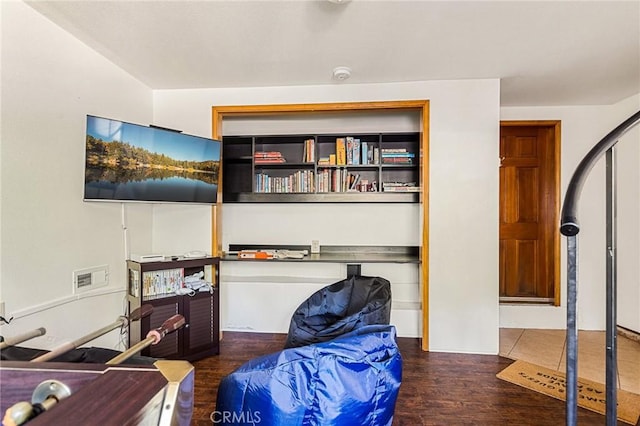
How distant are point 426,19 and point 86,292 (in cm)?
289

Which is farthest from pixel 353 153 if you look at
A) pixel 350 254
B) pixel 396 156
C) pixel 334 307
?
pixel 334 307

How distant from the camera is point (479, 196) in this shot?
2.78 m

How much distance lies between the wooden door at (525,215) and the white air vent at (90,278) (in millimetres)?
3914

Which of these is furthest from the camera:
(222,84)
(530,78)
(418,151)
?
(418,151)

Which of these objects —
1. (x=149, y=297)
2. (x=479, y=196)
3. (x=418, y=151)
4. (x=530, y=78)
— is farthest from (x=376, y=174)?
(x=149, y=297)

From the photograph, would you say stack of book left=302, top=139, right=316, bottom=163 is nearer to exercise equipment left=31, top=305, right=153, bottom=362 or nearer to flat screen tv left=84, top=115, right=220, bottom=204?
flat screen tv left=84, top=115, right=220, bottom=204

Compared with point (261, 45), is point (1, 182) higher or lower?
lower

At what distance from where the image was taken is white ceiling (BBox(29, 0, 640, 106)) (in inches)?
72.0

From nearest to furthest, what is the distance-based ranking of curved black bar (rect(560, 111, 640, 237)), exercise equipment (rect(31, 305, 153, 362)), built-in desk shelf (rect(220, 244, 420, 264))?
exercise equipment (rect(31, 305, 153, 362))
curved black bar (rect(560, 111, 640, 237))
built-in desk shelf (rect(220, 244, 420, 264))

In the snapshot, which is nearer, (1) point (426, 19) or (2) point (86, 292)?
(1) point (426, 19)

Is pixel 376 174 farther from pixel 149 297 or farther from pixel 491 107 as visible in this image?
pixel 149 297

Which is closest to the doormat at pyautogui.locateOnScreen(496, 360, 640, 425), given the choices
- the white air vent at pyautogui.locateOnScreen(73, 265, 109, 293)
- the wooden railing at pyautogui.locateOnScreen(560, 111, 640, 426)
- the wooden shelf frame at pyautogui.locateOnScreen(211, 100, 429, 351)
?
the wooden shelf frame at pyautogui.locateOnScreen(211, 100, 429, 351)

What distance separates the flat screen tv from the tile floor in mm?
3033

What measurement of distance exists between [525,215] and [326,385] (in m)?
3.50
